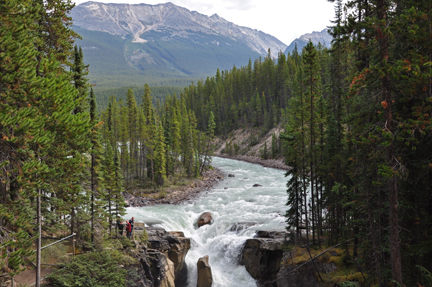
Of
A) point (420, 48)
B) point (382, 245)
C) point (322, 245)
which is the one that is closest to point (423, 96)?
point (420, 48)

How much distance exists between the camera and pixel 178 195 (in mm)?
42781

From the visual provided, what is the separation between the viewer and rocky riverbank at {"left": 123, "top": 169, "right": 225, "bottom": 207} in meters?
39.0

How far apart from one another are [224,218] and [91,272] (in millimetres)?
17401

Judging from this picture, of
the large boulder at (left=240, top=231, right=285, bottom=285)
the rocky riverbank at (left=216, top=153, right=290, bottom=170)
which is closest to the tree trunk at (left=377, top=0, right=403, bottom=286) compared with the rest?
the large boulder at (left=240, top=231, right=285, bottom=285)

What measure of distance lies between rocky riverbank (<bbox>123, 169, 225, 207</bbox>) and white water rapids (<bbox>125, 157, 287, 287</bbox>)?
185 centimetres

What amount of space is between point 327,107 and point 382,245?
10.7 metres

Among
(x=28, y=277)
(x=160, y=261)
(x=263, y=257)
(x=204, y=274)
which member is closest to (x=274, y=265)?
(x=263, y=257)

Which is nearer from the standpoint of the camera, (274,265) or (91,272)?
(91,272)

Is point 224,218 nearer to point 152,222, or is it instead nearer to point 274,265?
point 152,222

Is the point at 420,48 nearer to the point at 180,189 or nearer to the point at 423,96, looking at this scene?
the point at 423,96

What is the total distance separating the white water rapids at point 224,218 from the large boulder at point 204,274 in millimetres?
582

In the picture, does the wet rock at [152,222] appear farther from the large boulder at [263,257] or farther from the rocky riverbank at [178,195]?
the large boulder at [263,257]

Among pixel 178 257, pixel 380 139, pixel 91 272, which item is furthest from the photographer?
pixel 178 257

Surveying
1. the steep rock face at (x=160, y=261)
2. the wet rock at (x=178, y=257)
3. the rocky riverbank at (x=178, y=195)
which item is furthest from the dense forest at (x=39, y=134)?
the rocky riverbank at (x=178, y=195)
